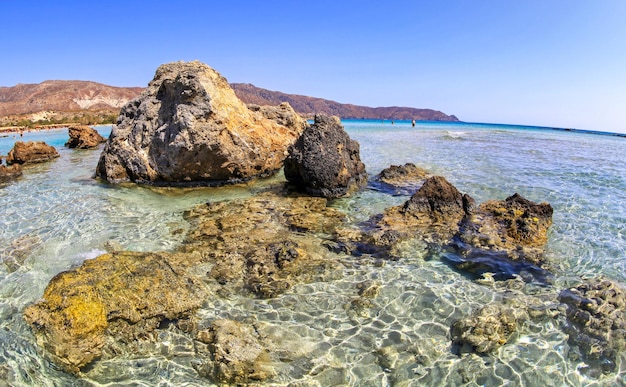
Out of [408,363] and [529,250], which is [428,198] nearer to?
[529,250]

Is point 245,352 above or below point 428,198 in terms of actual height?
below

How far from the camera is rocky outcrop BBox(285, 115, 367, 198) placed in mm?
9781

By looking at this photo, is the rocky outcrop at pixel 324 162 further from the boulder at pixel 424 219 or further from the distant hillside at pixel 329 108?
the distant hillside at pixel 329 108


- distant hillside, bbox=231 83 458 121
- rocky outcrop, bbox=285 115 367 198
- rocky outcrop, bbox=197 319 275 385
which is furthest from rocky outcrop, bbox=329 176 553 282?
distant hillside, bbox=231 83 458 121

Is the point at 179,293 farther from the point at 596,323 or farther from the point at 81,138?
the point at 81,138

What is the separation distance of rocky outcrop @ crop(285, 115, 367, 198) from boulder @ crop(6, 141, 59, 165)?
12.6 metres

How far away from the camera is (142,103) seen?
12.5 metres

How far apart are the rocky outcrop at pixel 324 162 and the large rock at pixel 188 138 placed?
2.00 meters

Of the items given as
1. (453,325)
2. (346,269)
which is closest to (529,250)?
(453,325)

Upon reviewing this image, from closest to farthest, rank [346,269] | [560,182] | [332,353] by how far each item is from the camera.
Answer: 1. [332,353]
2. [346,269]
3. [560,182]

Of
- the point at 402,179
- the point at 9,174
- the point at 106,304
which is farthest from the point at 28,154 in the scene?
the point at 402,179

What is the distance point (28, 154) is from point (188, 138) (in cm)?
1000

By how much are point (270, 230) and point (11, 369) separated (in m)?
4.26

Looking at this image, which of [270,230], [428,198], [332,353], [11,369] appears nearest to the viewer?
[11,369]
